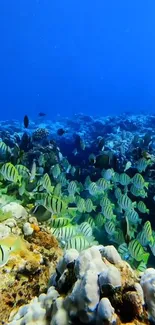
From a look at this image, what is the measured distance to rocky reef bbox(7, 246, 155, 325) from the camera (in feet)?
6.61

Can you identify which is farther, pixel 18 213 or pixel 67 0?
pixel 67 0

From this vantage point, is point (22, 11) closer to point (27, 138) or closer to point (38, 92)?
point (38, 92)

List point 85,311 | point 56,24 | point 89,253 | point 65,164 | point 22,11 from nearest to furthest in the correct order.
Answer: point 85,311 → point 89,253 → point 65,164 → point 22,11 → point 56,24

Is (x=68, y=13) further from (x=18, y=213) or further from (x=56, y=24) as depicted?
(x=18, y=213)

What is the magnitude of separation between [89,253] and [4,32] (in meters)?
180

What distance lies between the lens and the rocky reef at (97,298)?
6.61 ft

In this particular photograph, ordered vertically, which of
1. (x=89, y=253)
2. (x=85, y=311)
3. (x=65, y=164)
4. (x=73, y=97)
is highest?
(x=73, y=97)

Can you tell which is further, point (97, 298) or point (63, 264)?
point (63, 264)

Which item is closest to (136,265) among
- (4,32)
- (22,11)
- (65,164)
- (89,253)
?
(89,253)

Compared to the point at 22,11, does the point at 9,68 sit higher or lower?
lower

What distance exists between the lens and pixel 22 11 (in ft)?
492

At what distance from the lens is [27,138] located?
41.5 ft

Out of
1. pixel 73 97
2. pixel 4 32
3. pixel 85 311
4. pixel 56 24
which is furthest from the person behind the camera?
pixel 56 24

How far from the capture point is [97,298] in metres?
2.04
